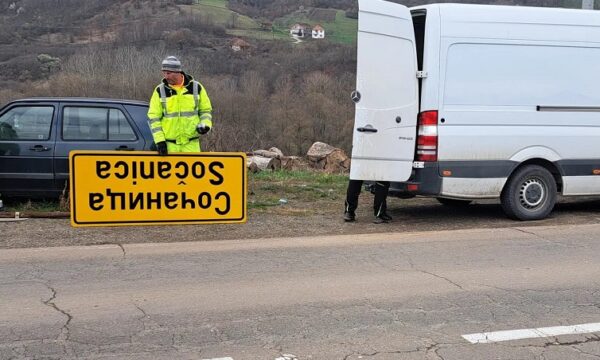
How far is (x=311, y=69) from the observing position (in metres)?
55.7

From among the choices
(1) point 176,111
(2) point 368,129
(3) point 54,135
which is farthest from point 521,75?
(3) point 54,135

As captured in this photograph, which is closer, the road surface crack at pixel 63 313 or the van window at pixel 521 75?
the road surface crack at pixel 63 313

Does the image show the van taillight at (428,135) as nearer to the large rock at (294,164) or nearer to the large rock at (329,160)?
the large rock at (294,164)

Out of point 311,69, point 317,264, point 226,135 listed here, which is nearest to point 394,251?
point 317,264

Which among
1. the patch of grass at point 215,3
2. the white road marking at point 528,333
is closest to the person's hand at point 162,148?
the white road marking at point 528,333

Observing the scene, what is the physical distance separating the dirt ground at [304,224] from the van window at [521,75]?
5.70ft

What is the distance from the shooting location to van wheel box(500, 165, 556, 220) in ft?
27.3

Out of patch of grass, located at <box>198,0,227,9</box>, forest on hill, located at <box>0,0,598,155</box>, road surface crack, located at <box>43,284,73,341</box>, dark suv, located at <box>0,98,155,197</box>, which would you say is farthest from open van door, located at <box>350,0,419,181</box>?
patch of grass, located at <box>198,0,227,9</box>

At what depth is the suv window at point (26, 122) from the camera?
8539 millimetres

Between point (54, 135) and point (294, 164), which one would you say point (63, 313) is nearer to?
point (54, 135)

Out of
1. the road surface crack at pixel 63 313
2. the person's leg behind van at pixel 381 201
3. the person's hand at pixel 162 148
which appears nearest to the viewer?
the road surface crack at pixel 63 313

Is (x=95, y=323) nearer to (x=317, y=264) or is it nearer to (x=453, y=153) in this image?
(x=317, y=264)

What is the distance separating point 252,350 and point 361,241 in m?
3.42

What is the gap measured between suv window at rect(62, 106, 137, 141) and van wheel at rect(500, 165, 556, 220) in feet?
17.5
